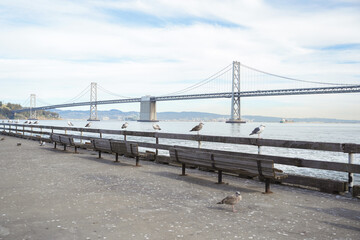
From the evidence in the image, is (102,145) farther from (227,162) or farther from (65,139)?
(227,162)

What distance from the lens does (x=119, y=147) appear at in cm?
1077

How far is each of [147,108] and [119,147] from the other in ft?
330

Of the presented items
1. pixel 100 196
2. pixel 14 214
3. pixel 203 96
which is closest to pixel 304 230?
pixel 100 196

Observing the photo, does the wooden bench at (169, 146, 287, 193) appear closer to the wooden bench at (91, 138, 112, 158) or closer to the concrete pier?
the concrete pier

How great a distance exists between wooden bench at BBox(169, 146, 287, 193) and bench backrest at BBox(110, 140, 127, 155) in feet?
8.07

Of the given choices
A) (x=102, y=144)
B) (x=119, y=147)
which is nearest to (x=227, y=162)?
(x=119, y=147)

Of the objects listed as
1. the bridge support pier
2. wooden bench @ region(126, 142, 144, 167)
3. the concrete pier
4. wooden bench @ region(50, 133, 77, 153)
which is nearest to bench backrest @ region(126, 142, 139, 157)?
wooden bench @ region(126, 142, 144, 167)

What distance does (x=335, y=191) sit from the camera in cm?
682

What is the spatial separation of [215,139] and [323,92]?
70.2 meters

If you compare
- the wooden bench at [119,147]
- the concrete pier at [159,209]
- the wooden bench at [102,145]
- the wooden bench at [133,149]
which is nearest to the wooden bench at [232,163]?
the concrete pier at [159,209]

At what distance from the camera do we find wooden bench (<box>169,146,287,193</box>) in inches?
257

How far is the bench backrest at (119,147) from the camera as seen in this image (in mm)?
10617

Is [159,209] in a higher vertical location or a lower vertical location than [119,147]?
lower

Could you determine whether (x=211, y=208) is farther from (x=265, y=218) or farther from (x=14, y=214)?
(x=14, y=214)
